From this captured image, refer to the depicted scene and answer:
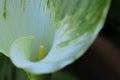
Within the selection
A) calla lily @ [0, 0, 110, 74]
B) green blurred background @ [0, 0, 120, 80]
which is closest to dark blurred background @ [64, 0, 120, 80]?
green blurred background @ [0, 0, 120, 80]

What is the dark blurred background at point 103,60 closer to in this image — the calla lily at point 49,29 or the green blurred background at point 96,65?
the green blurred background at point 96,65

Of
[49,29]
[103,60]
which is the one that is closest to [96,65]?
[103,60]

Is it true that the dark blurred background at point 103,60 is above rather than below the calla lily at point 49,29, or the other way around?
below

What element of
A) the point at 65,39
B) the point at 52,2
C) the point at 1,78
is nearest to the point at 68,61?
the point at 65,39

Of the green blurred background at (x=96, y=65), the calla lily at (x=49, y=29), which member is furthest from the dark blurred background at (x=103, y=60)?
the calla lily at (x=49, y=29)

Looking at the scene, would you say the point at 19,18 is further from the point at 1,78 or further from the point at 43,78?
the point at 1,78

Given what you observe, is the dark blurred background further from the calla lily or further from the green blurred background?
the calla lily

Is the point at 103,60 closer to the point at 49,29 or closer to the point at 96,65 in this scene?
the point at 96,65
